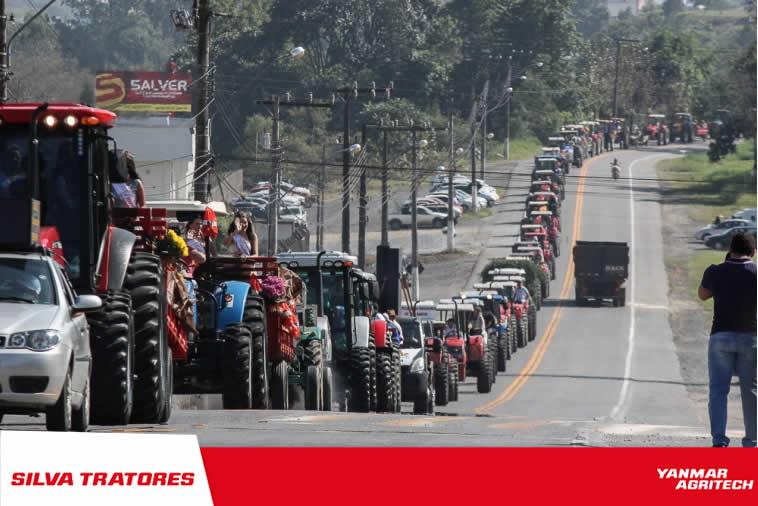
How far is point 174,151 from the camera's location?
78062 millimetres

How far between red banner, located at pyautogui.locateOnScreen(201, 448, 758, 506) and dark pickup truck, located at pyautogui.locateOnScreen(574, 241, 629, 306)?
6220cm

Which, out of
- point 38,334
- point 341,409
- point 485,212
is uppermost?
Result: point 38,334

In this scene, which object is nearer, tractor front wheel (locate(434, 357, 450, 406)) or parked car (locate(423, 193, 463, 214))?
tractor front wheel (locate(434, 357, 450, 406))

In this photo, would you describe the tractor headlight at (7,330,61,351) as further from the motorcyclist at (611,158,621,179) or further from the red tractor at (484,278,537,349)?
the motorcyclist at (611,158,621,179)

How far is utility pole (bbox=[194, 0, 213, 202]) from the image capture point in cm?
3789

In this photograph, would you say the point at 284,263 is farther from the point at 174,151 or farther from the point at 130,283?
the point at 174,151

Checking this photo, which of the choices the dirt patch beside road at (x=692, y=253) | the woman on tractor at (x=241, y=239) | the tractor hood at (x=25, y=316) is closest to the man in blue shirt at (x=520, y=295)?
the dirt patch beside road at (x=692, y=253)

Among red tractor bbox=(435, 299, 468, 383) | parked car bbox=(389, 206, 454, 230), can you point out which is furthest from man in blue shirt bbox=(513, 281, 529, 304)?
parked car bbox=(389, 206, 454, 230)

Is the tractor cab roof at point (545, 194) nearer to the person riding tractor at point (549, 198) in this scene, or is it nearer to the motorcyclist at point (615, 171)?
the person riding tractor at point (549, 198)

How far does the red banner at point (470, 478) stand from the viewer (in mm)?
11141

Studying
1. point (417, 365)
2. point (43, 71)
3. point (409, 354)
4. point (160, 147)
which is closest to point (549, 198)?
point (160, 147)

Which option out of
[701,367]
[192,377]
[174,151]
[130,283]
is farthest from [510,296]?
[130,283]

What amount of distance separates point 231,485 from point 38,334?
302 centimetres

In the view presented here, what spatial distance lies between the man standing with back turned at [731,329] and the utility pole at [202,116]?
76.3 ft
